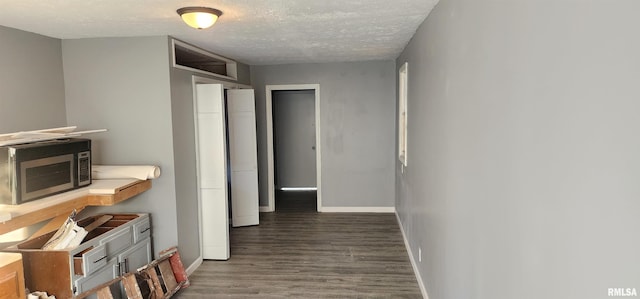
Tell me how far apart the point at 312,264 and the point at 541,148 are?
3.25 m

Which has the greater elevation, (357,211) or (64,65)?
(64,65)

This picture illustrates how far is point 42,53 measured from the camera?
3.39 m

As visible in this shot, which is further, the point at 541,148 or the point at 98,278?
the point at 98,278

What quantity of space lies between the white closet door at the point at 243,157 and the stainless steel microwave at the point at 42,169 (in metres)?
2.27

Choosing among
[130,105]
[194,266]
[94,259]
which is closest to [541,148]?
[94,259]

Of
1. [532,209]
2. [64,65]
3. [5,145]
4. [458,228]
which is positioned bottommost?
[458,228]

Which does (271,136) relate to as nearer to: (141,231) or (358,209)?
(358,209)

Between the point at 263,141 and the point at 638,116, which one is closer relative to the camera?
the point at 638,116

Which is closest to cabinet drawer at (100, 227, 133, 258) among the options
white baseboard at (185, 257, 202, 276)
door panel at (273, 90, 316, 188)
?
white baseboard at (185, 257, 202, 276)

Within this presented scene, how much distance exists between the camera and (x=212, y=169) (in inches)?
165

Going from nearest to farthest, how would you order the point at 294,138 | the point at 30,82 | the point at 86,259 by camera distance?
the point at 86,259
the point at 30,82
the point at 294,138

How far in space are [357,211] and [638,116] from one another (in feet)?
18.0

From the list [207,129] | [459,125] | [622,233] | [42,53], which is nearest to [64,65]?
[42,53]

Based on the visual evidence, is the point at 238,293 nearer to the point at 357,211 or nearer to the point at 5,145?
the point at 5,145
